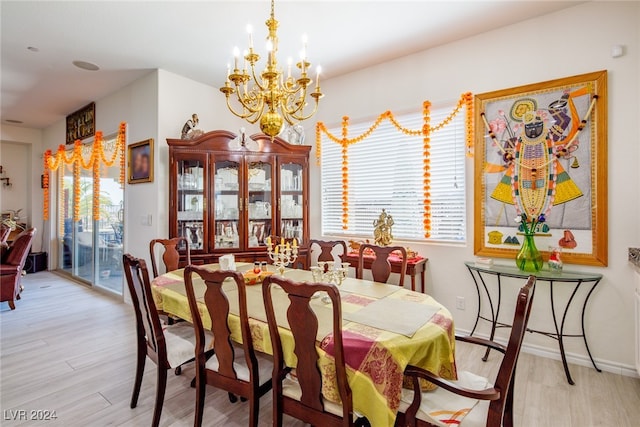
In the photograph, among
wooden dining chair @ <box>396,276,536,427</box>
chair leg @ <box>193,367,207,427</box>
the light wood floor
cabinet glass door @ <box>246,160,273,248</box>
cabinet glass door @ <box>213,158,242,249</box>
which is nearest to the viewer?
wooden dining chair @ <box>396,276,536,427</box>

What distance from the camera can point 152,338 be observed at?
187 centimetres

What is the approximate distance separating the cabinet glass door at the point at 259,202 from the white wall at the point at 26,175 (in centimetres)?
559

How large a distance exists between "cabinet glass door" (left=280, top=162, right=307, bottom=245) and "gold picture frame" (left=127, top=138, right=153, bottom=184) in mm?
1608

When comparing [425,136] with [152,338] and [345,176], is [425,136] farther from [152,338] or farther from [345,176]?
[152,338]

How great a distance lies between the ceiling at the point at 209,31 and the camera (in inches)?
101

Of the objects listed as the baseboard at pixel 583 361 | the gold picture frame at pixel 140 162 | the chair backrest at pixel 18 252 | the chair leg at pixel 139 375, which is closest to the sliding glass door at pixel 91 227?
the gold picture frame at pixel 140 162

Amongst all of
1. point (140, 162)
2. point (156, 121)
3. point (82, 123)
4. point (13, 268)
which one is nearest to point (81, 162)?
point (82, 123)

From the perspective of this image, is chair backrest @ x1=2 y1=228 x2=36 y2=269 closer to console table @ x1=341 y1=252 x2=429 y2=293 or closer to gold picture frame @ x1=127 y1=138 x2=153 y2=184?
gold picture frame @ x1=127 y1=138 x2=153 y2=184

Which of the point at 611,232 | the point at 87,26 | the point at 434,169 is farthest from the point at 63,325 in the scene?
the point at 611,232

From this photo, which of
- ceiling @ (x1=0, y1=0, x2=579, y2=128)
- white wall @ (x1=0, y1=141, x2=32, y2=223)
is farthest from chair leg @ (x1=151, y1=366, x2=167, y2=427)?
white wall @ (x1=0, y1=141, x2=32, y2=223)

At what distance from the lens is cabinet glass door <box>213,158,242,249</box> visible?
3.79 meters

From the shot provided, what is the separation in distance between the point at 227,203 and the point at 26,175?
5.85 m

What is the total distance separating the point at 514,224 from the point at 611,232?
0.65m

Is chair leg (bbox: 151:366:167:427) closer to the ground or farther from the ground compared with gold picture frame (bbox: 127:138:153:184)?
closer to the ground
